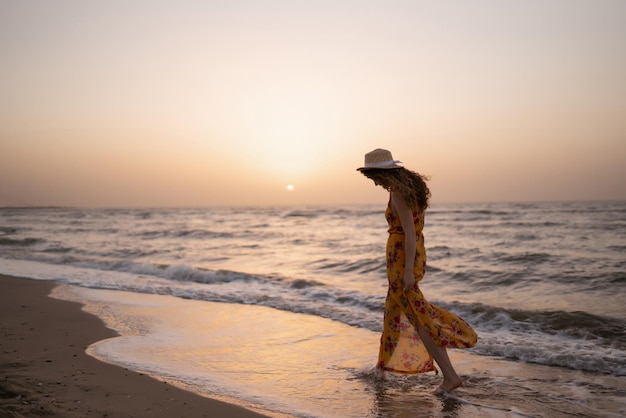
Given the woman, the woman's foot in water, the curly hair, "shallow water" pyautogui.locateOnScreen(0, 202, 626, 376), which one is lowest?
"shallow water" pyautogui.locateOnScreen(0, 202, 626, 376)

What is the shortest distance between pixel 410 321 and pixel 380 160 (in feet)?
4.27

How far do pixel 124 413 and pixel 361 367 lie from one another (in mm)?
2234

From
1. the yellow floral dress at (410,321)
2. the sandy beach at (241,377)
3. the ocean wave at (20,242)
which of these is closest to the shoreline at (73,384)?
the sandy beach at (241,377)

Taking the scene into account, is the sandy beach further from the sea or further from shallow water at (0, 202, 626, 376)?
shallow water at (0, 202, 626, 376)

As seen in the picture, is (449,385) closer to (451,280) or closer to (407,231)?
(407,231)

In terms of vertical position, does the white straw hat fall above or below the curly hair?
above

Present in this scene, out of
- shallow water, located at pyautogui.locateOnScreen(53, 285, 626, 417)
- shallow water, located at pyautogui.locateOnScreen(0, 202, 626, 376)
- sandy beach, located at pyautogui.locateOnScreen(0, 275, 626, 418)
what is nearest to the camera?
sandy beach, located at pyautogui.locateOnScreen(0, 275, 626, 418)

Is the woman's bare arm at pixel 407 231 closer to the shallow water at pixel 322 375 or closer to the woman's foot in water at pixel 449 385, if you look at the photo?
the woman's foot in water at pixel 449 385

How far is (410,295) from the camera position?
4281 mm

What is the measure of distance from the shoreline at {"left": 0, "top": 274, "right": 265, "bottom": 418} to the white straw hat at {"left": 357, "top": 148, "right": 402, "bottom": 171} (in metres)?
2.00

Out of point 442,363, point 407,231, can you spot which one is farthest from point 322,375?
point 407,231

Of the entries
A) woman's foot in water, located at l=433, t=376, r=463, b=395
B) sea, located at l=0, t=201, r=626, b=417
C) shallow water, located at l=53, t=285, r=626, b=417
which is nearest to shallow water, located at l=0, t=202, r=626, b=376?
sea, located at l=0, t=201, r=626, b=417

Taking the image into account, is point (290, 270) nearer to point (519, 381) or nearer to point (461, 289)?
point (461, 289)

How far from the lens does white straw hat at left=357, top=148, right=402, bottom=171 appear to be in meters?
4.18
